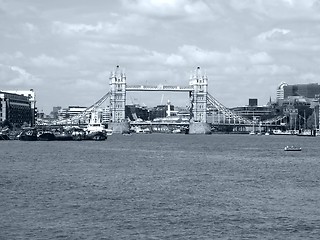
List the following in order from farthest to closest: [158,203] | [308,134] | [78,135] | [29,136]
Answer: [308,134], [78,135], [29,136], [158,203]

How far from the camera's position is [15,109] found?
185500mm

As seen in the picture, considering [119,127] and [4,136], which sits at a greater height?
[119,127]

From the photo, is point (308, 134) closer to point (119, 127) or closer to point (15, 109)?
point (119, 127)

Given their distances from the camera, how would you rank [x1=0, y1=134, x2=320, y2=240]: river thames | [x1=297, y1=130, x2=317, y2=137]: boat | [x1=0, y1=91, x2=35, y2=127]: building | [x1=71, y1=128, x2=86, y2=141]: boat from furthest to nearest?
[x1=297, y1=130, x2=317, y2=137]: boat → [x1=0, y1=91, x2=35, y2=127]: building → [x1=71, y1=128, x2=86, y2=141]: boat → [x1=0, y1=134, x2=320, y2=240]: river thames

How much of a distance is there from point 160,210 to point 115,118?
166839 millimetres

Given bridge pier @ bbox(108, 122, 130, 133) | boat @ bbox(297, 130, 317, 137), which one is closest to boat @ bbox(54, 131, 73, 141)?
bridge pier @ bbox(108, 122, 130, 133)

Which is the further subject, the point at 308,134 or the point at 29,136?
the point at 308,134

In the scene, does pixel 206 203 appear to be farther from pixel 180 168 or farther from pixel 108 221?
pixel 180 168

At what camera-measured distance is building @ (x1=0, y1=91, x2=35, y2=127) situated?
17745cm

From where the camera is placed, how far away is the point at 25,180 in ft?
146

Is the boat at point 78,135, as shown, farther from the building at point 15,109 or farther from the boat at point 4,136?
the building at point 15,109

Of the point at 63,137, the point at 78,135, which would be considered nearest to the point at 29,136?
the point at 63,137

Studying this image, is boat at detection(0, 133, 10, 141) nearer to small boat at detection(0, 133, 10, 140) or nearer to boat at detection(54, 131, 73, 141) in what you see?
small boat at detection(0, 133, 10, 140)

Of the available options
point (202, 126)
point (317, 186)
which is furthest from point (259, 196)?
point (202, 126)
